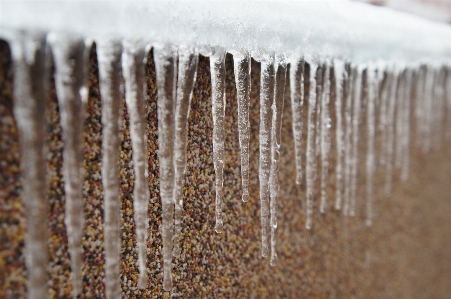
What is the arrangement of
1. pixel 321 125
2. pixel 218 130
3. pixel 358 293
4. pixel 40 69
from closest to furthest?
pixel 40 69 < pixel 218 130 < pixel 321 125 < pixel 358 293

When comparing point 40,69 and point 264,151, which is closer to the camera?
point 40,69

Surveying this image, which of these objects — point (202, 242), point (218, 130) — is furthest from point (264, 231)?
point (218, 130)

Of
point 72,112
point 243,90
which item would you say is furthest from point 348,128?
point 72,112

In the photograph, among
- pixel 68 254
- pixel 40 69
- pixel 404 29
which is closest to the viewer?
pixel 40 69

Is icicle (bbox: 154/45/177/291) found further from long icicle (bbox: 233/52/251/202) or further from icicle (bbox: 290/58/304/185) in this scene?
icicle (bbox: 290/58/304/185)

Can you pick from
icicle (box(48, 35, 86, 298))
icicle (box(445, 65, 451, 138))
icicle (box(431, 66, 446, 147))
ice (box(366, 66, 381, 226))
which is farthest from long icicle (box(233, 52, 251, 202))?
icicle (box(445, 65, 451, 138))

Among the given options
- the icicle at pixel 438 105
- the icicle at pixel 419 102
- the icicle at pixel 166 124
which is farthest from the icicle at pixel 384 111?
the icicle at pixel 166 124

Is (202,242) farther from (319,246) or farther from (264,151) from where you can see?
(319,246)

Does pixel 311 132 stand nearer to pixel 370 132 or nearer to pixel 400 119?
pixel 370 132
